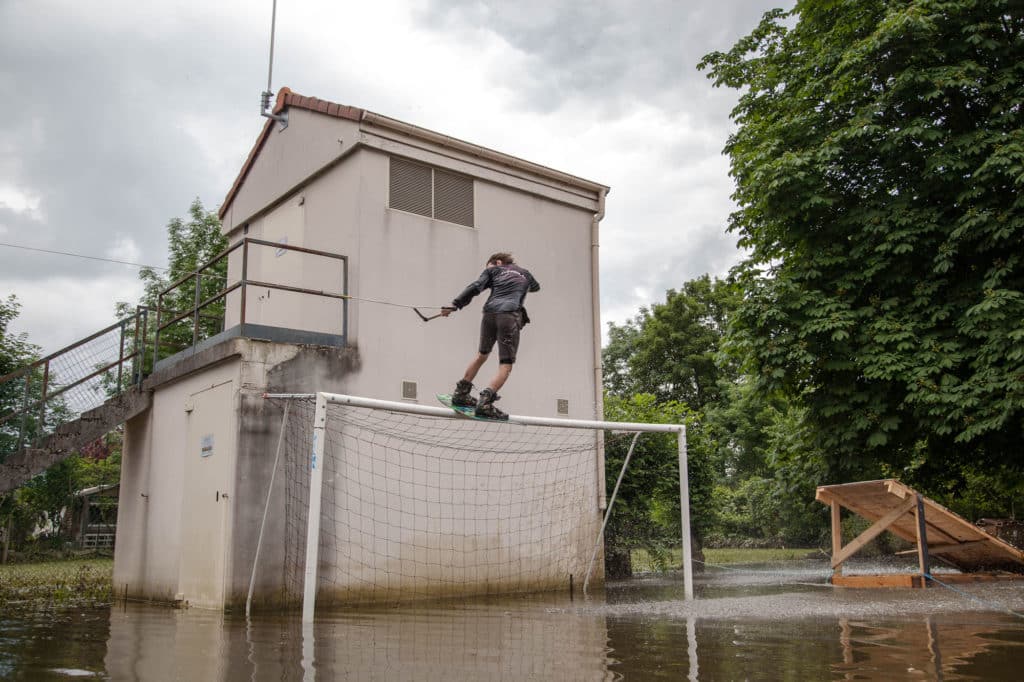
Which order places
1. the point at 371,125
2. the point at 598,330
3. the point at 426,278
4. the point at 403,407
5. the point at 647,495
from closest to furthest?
the point at 403,407, the point at 371,125, the point at 426,278, the point at 598,330, the point at 647,495

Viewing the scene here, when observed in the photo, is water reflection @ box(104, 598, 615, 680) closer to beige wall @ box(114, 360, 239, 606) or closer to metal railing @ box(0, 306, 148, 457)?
beige wall @ box(114, 360, 239, 606)

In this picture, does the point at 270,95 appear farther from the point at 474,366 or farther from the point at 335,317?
the point at 474,366

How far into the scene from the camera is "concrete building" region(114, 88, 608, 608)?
10.5m

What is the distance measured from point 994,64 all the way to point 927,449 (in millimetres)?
6581

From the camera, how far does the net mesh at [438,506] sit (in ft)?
35.6

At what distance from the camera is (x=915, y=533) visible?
1305cm

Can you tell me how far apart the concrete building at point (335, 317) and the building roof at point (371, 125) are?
0.09ft

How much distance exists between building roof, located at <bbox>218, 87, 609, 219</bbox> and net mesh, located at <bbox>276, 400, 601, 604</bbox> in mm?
4397

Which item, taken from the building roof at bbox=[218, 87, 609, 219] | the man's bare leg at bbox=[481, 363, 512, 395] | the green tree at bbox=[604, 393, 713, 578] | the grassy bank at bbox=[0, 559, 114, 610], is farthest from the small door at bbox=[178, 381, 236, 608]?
the green tree at bbox=[604, 393, 713, 578]

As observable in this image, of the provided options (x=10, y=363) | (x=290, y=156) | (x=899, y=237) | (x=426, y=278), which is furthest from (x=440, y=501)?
(x=10, y=363)

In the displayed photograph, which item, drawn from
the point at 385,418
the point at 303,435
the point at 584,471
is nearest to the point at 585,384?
the point at 584,471

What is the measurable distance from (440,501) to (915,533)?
24.8ft

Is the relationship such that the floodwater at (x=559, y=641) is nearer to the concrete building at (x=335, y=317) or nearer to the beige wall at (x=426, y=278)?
the concrete building at (x=335, y=317)

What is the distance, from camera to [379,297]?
12.2 metres
